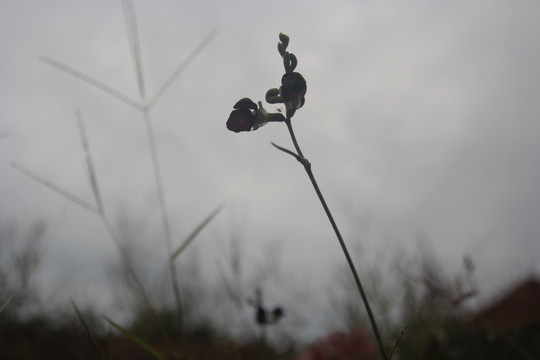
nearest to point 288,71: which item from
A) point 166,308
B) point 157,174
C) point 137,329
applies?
point 157,174

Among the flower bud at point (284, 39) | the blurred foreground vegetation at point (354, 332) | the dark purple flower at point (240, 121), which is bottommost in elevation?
the blurred foreground vegetation at point (354, 332)

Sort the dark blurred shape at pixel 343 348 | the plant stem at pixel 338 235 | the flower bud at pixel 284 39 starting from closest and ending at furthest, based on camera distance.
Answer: the plant stem at pixel 338 235, the flower bud at pixel 284 39, the dark blurred shape at pixel 343 348

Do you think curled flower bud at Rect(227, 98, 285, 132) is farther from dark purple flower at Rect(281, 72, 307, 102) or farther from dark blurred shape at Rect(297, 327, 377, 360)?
dark blurred shape at Rect(297, 327, 377, 360)

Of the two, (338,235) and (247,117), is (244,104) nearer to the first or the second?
A: (247,117)

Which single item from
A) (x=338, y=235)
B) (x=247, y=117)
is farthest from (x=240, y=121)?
(x=338, y=235)

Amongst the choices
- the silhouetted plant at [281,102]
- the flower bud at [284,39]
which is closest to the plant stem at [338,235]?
the silhouetted plant at [281,102]

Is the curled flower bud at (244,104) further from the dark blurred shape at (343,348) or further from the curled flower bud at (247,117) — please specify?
the dark blurred shape at (343,348)

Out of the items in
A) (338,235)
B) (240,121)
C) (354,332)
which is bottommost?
(354,332)
